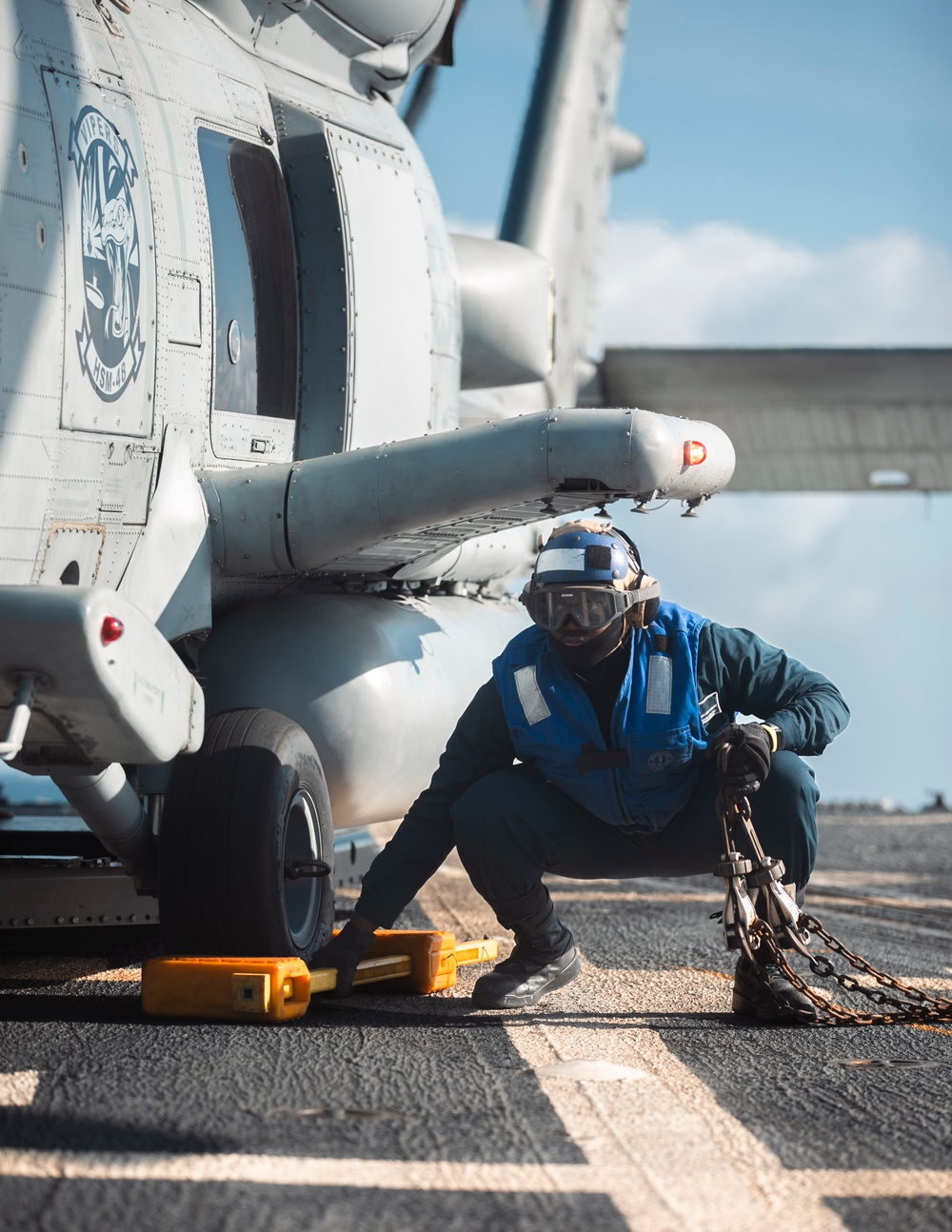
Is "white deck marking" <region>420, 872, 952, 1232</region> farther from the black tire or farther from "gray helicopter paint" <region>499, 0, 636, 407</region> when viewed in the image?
"gray helicopter paint" <region>499, 0, 636, 407</region>

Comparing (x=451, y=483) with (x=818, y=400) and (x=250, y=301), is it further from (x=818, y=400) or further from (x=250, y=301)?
(x=818, y=400)

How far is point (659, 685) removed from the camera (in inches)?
147

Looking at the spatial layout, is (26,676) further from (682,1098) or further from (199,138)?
(199,138)

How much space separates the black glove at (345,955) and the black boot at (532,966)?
32 centimetres

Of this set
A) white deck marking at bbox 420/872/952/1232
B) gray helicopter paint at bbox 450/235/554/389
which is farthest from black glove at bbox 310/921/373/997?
gray helicopter paint at bbox 450/235/554/389

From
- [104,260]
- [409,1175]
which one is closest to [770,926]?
[409,1175]

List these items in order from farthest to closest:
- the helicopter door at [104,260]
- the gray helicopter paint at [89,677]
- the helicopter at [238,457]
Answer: the helicopter door at [104,260] → the helicopter at [238,457] → the gray helicopter paint at [89,677]

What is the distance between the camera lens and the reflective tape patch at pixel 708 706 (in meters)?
3.79

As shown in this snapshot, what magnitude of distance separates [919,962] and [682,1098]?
91.6 inches

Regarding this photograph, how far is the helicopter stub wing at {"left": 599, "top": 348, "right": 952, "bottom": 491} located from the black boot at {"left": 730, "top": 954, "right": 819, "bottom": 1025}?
5.77 metres

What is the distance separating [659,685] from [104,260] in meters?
1.74

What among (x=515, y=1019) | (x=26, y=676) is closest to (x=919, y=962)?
(x=515, y=1019)

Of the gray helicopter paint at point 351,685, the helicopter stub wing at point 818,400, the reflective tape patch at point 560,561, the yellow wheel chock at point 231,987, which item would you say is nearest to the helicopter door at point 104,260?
the gray helicopter paint at point 351,685

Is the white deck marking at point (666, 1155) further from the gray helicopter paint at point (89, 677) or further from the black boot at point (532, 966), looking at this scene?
the gray helicopter paint at point (89, 677)
